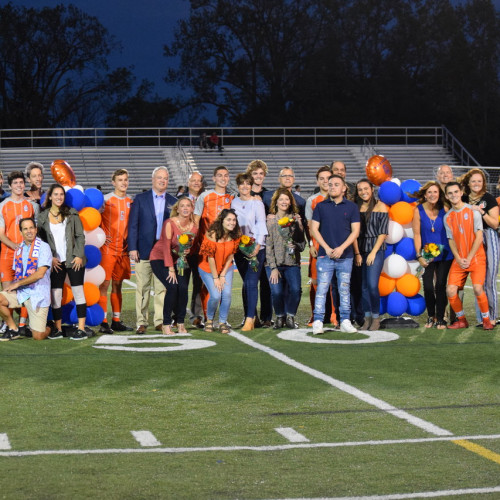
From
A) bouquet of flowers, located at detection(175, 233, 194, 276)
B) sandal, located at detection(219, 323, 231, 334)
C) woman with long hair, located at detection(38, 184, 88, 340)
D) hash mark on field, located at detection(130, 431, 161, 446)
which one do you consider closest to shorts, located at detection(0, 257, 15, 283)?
woman with long hair, located at detection(38, 184, 88, 340)

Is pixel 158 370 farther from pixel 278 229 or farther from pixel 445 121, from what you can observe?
pixel 445 121

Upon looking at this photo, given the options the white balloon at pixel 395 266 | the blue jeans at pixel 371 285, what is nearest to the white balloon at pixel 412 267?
the white balloon at pixel 395 266

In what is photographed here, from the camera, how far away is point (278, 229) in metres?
10.3

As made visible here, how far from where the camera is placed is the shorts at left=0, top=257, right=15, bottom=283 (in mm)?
9977

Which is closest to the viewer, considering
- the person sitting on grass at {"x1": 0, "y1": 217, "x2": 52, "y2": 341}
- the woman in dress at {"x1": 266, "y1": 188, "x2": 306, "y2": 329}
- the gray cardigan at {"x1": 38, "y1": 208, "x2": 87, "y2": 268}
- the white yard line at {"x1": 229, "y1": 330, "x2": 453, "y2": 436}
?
the white yard line at {"x1": 229, "y1": 330, "x2": 453, "y2": 436}

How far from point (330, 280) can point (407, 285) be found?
3.82 feet

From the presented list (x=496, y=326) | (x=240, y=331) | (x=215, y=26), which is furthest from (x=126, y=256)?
(x=215, y=26)

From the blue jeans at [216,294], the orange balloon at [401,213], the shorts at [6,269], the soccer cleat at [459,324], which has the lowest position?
the soccer cleat at [459,324]

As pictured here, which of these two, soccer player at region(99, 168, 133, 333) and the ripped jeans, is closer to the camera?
the ripped jeans

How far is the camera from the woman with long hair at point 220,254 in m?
10.0

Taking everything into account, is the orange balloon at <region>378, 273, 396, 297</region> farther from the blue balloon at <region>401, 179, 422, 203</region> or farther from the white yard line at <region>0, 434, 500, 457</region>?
the white yard line at <region>0, 434, 500, 457</region>

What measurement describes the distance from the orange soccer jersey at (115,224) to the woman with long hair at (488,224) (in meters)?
3.85

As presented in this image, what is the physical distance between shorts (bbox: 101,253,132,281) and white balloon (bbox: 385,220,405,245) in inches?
117

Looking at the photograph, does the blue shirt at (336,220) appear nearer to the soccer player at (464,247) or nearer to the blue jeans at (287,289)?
the blue jeans at (287,289)
